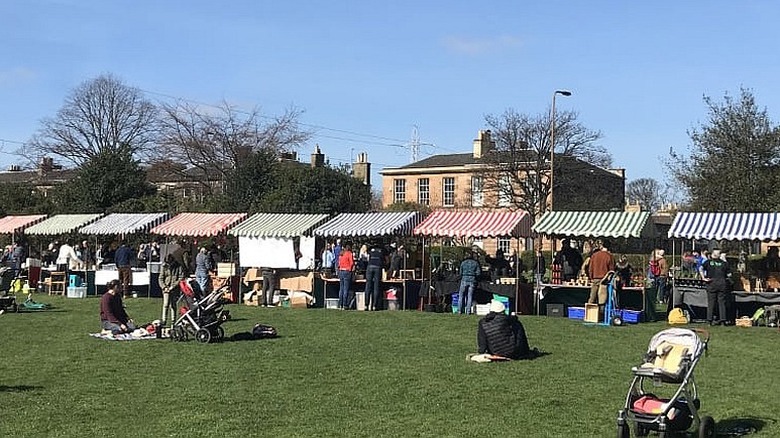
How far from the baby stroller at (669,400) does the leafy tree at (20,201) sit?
1591 inches

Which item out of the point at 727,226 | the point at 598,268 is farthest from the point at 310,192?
the point at 727,226

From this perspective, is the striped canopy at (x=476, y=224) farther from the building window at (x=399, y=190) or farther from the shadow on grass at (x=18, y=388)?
the building window at (x=399, y=190)

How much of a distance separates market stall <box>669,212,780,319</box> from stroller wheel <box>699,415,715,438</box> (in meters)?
11.9

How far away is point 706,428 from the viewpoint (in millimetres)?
7547

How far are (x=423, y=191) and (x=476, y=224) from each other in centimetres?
4005

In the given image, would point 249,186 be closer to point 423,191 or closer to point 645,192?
point 423,191

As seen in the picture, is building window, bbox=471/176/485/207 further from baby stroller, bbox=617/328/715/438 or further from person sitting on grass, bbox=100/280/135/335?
baby stroller, bbox=617/328/715/438

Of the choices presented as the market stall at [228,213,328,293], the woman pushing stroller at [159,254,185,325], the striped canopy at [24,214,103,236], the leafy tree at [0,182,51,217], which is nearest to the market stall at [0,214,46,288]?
the striped canopy at [24,214,103,236]

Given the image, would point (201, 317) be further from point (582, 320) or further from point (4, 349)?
point (582, 320)

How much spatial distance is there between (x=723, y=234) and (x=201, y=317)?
1085 centimetres

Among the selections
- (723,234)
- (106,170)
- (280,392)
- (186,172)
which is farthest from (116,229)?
(186,172)

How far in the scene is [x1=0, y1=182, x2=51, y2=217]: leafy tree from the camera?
44.1 m

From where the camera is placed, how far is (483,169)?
5138cm

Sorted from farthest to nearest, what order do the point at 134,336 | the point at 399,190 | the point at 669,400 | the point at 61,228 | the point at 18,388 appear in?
the point at 399,190 < the point at 61,228 < the point at 134,336 < the point at 18,388 < the point at 669,400
